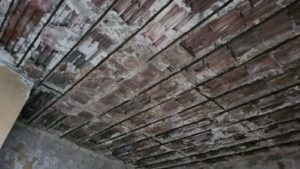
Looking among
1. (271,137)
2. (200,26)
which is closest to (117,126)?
(271,137)

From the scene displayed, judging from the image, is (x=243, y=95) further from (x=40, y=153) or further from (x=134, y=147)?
(x=40, y=153)

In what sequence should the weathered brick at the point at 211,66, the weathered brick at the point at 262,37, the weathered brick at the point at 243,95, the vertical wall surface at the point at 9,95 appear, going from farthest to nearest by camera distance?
1. the vertical wall surface at the point at 9,95
2. the weathered brick at the point at 243,95
3. the weathered brick at the point at 211,66
4. the weathered brick at the point at 262,37

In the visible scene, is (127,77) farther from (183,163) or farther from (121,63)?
(183,163)

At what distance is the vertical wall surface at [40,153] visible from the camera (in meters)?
2.37

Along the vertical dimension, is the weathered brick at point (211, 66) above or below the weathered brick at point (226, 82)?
above

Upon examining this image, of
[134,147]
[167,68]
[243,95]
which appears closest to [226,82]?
[243,95]

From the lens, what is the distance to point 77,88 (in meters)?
1.85

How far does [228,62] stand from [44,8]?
2.86 feet

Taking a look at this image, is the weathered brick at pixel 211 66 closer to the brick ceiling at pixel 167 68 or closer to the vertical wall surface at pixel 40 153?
the brick ceiling at pixel 167 68

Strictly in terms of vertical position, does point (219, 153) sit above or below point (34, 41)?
below

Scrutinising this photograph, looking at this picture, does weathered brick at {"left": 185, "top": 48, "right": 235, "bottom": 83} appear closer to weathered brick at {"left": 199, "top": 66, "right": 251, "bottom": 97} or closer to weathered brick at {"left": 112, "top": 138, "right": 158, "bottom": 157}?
weathered brick at {"left": 199, "top": 66, "right": 251, "bottom": 97}

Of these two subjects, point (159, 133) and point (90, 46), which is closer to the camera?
point (90, 46)

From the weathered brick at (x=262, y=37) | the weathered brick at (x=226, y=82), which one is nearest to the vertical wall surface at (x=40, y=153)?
the weathered brick at (x=226, y=82)

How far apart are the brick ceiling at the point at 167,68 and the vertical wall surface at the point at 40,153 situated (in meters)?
0.21
